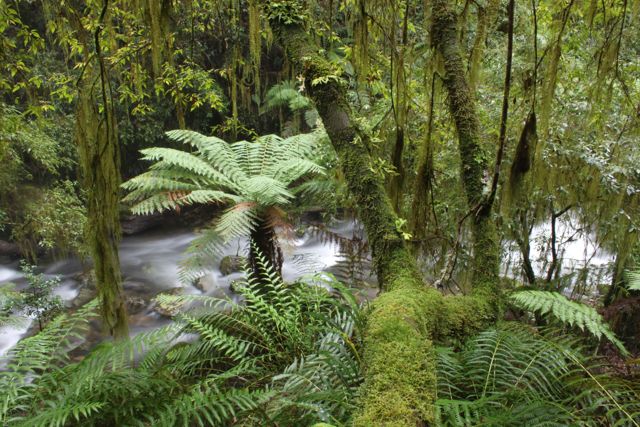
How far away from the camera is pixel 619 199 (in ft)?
10.9

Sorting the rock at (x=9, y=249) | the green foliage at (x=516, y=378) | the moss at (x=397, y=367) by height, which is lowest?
the rock at (x=9, y=249)

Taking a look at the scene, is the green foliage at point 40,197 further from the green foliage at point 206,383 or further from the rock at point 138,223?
the green foliage at point 206,383

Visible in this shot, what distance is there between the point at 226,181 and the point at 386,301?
3.80 metres

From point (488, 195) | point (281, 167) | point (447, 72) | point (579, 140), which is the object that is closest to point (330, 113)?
point (447, 72)

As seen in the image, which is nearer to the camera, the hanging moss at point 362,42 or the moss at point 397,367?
the moss at point 397,367

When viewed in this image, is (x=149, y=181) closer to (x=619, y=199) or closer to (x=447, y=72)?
(x=447, y=72)

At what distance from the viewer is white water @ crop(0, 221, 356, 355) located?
570cm

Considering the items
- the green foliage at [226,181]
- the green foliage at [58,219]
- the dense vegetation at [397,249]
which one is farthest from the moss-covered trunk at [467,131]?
the green foliage at [58,219]

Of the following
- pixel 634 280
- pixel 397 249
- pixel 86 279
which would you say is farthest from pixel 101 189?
pixel 86 279

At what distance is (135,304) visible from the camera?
19.4 ft

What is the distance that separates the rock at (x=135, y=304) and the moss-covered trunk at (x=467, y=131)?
532 centimetres

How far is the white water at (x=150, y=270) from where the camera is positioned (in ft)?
18.7

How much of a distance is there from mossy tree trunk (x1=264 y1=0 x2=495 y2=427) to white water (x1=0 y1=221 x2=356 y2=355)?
3.64 metres

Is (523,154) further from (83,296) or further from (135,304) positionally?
(83,296)
